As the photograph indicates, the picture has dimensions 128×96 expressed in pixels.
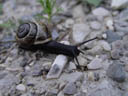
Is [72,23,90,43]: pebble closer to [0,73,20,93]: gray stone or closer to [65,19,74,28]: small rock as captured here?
[65,19,74,28]: small rock

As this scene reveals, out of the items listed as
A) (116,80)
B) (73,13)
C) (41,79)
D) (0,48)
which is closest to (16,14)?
(0,48)

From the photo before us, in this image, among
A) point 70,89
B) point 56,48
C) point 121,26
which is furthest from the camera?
point 121,26

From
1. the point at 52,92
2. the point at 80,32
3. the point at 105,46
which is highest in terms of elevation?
the point at 80,32

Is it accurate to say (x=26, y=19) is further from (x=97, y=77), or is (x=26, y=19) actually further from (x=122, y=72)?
(x=122, y=72)

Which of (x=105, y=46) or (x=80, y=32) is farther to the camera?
(x=80, y=32)

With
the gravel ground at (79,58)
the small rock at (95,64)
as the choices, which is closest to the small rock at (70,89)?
the gravel ground at (79,58)

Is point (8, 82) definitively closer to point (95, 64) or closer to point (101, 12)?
point (95, 64)

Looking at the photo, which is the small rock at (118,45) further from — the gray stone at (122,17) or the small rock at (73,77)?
A: the small rock at (73,77)

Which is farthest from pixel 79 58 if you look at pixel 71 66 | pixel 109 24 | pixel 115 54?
pixel 109 24
